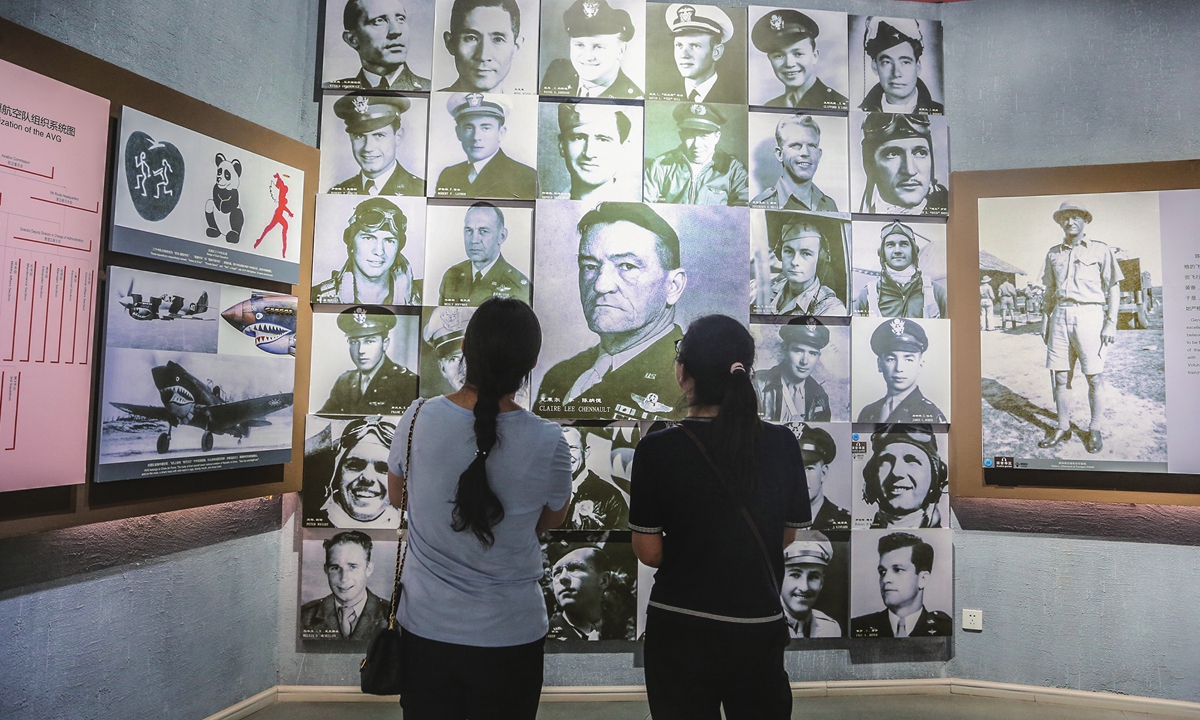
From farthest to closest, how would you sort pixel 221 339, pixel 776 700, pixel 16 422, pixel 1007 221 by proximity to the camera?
pixel 1007 221 < pixel 221 339 < pixel 16 422 < pixel 776 700

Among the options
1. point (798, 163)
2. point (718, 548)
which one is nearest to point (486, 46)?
point (798, 163)

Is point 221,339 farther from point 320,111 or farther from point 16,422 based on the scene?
point 320,111

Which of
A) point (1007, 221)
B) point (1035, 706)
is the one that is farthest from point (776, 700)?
point (1007, 221)

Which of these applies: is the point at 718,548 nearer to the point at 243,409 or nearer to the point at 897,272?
the point at 243,409

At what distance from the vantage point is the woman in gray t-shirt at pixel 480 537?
131 centimetres

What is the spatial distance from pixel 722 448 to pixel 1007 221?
2.59 metres

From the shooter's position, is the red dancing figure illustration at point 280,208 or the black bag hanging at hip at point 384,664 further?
the red dancing figure illustration at point 280,208

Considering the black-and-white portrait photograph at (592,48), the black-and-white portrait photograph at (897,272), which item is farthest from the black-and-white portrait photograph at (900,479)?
the black-and-white portrait photograph at (592,48)

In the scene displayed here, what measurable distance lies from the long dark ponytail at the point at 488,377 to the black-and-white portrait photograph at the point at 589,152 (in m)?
1.69

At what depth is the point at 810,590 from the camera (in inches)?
118

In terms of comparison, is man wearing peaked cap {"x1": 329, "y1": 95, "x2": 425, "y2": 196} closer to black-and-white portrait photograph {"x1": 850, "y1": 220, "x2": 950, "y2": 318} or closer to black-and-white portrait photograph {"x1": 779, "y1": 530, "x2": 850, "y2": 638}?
black-and-white portrait photograph {"x1": 850, "y1": 220, "x2": 950, "y2": 318}

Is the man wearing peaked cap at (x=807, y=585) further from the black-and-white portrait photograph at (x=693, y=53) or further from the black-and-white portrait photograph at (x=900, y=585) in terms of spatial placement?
the black-and-white portrait photograph at (x=693, y=53)

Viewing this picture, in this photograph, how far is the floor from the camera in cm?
274

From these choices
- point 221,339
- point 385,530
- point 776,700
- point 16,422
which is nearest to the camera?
point 776,700
